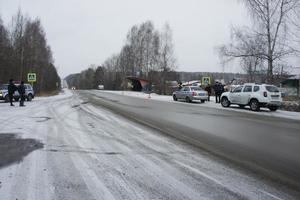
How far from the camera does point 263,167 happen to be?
750 centimetres

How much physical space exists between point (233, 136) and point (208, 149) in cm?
277

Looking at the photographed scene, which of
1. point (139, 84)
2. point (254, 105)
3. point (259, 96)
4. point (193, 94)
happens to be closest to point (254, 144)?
point (259, 96)

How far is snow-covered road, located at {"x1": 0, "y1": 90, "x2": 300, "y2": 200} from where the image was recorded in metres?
5.59

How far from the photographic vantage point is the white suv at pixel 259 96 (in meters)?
24.4

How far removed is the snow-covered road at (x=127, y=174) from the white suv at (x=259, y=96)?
1542 cm

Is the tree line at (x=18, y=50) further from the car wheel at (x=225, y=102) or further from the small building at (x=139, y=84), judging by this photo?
the car wheel at (x=225, y=102)

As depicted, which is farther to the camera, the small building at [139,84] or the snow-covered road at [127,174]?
the small building at [139,84]

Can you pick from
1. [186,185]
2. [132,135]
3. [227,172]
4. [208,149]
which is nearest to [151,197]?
[186,185]

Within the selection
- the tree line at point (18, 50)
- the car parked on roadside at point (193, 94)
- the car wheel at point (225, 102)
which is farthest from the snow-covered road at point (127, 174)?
the tree line at point (18, 50)

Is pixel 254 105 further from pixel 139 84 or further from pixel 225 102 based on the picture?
pixel 139 84

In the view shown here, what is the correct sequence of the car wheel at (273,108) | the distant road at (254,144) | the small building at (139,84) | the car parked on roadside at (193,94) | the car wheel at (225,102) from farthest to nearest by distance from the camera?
the small building at (139,84), the car parked on roadside at (193,94), the car wheel at (225,102), the car wheel at (273,108), the distant road at (254,144)

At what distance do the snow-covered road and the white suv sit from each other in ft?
50.6

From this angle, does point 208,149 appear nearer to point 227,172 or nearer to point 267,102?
point 227,172

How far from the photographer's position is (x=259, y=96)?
24.5 metres
